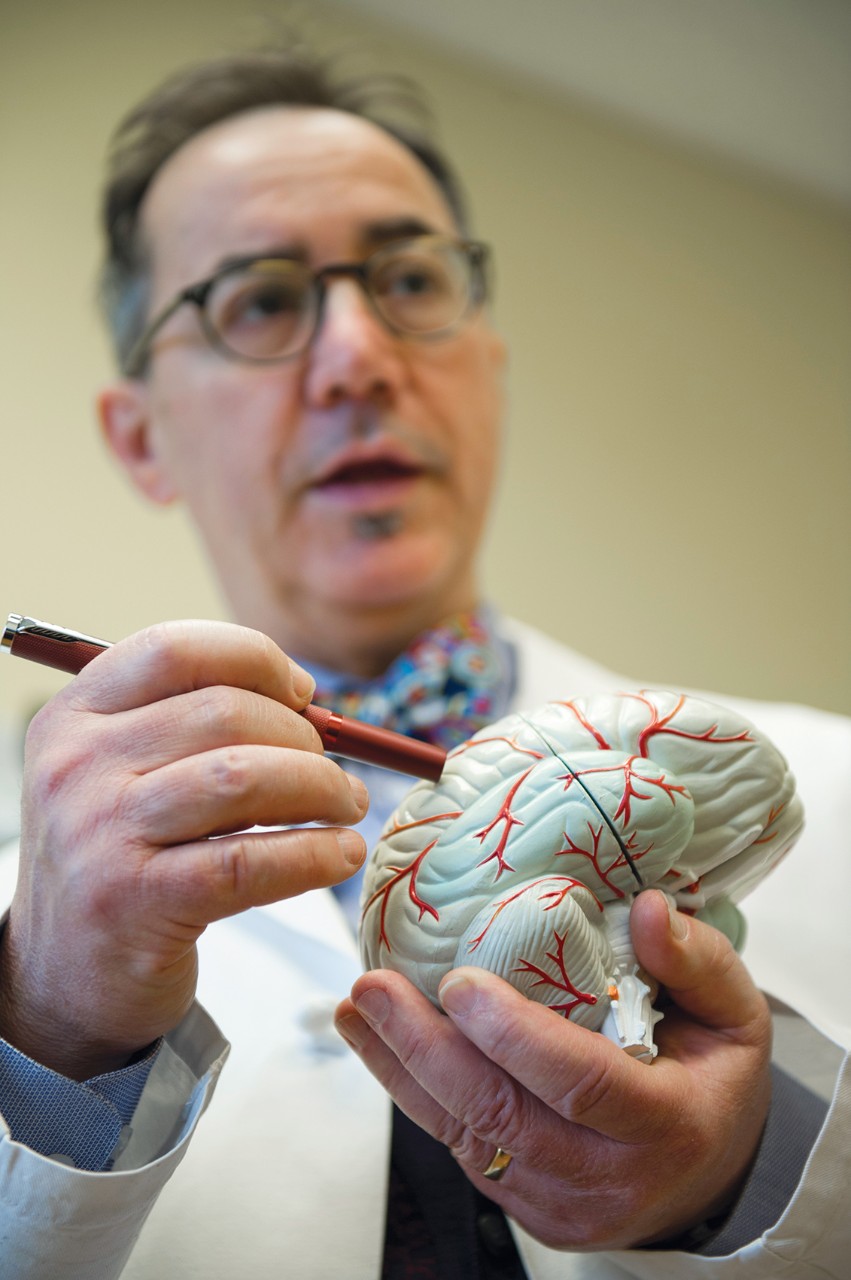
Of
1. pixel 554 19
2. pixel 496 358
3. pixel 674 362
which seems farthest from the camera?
pixel 674 362

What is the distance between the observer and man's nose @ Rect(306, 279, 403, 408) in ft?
3.24

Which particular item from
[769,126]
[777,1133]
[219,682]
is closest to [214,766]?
[219,682]

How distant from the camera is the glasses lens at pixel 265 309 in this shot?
1.04 metres

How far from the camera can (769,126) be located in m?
1.83

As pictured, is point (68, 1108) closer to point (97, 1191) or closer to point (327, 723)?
point (97, 1191)

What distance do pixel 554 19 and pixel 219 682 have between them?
152 centimetres

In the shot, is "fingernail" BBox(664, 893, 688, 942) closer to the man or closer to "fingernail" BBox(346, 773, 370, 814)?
the man

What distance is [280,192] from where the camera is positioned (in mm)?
1043

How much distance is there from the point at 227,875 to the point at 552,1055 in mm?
161

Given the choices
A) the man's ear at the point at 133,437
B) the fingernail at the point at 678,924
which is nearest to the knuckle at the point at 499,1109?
the fingernail at the point at 678,924

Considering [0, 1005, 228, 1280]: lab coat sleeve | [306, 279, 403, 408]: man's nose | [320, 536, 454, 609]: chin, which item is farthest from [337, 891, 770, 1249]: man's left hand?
[306, 279, 403, 408]: man's nose

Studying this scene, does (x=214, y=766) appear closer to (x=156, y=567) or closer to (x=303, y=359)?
(x=303, y=359)

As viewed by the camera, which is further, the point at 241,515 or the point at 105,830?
the point at 241,515

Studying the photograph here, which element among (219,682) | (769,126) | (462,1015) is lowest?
(462,1015)
